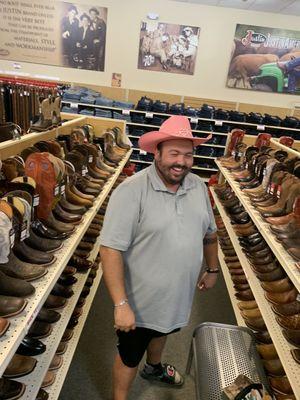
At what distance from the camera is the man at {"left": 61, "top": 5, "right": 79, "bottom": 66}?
7527mm

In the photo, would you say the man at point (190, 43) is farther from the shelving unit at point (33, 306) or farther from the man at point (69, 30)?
the shelving unit at point (33, 306)

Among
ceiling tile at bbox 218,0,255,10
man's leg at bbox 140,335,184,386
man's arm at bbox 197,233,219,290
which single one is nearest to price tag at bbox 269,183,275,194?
man's arm at bbox 197,233,219,290

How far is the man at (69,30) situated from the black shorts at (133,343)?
7.31 meters

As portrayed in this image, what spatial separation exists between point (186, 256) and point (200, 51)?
713cm

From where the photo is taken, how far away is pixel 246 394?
5.59ft

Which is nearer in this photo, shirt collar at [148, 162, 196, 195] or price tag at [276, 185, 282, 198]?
shirt collar at [148, 162, 196, 195]

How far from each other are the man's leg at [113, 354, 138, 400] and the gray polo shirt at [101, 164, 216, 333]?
34 centimetres

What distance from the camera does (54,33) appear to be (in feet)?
25.1

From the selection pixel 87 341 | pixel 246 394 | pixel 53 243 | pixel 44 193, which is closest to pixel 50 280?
pixel 53 243

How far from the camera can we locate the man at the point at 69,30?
7527mm

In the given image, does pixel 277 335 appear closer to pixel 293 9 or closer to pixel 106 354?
pixel 106 354

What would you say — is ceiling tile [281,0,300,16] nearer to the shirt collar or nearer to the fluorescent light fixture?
the fluorescent light fixture

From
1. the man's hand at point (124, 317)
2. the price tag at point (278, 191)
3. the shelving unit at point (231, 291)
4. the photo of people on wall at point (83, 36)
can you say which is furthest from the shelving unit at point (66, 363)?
the photo of people on wall at point (83, 36)

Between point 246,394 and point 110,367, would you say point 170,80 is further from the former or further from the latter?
point 246,394
